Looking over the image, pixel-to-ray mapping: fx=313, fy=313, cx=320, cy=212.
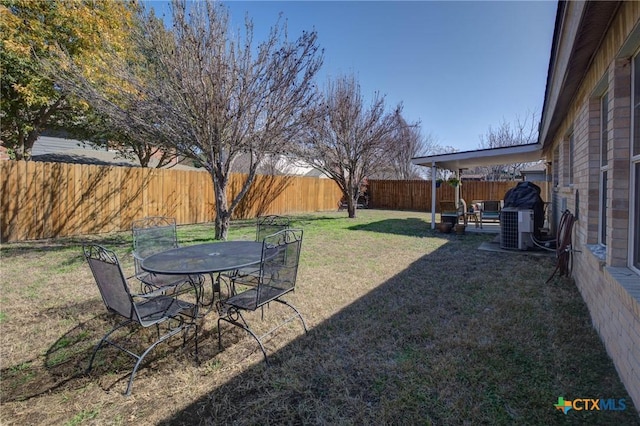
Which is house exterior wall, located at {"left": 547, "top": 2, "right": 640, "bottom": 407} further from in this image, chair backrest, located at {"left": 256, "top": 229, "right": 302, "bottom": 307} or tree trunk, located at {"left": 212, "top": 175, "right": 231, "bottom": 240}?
tree trunk, located at {"left": 212, "top": 175, "right": 231, "bottom": 240}

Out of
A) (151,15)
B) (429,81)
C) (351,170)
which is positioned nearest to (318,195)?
(351,170)

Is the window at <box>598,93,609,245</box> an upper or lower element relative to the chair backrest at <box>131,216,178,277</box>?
upper

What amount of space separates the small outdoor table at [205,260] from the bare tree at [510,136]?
2283cm

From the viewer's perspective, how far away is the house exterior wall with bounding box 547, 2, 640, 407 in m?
2.04

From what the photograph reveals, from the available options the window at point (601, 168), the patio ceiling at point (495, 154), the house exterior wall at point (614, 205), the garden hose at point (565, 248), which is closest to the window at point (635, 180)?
the house exterior wall at point (614, 205)

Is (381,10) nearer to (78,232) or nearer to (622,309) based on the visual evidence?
(622,309)

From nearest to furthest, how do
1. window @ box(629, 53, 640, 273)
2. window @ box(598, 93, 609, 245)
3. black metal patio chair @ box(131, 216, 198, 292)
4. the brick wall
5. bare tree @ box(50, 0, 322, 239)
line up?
1. the brick wall
2. window @ box(629, 53, 640, 273)
3. window @ box(598, 93, 609, 245)
4. black metal patio chair @ box(131, 216, 198, 292)
5. bare tree @ box(50, 0, 322, 239)

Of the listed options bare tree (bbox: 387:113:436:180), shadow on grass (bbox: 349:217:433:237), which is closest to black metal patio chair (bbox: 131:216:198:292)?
shadow on grass (bbox: 349:217:433:237)

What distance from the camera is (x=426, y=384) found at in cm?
229

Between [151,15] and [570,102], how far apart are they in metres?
7.99

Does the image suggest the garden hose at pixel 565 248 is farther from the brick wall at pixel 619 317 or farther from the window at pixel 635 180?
the window at pixel 635 180

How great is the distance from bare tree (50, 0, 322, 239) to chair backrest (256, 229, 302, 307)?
188 inches

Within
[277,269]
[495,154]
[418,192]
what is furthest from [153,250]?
[418,192]

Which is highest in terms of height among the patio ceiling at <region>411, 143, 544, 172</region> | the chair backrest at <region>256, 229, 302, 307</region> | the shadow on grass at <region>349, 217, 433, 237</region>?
the patio ceiling at <region>411, 143, 544, 172</region>
